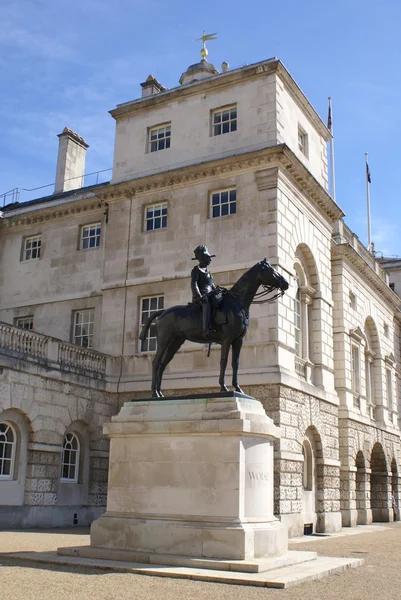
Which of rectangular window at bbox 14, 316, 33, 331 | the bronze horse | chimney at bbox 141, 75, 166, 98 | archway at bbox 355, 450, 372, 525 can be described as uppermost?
chimney at bbox 141, 75, 166, 98

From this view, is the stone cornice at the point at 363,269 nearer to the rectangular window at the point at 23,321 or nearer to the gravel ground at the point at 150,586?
the rectangular window at the point at 23,321

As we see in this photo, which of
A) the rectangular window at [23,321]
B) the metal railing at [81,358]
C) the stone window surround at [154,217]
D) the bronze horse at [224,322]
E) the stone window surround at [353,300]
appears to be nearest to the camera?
the bronze horse at [224,322]

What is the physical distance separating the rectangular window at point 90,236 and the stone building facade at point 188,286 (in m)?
0.06

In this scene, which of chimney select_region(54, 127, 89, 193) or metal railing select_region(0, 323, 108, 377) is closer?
metal railing select_region(0, 323, 108, 377)

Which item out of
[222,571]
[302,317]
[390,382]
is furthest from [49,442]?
[390,382]

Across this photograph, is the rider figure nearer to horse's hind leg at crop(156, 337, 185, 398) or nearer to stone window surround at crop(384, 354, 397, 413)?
horse's hind leg at crop(156, 337, 185, 398)

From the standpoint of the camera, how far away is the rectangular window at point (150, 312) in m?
26.0

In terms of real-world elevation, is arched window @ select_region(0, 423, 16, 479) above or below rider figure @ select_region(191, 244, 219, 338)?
below

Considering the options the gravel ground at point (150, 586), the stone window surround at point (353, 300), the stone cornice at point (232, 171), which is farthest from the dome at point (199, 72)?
the gravel ground at point (150, 586)

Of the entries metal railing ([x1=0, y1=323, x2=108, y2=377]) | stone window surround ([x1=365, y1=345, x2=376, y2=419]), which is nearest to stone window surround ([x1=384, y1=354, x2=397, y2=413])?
stone window surround ([x1=365, y1=345, x2=376, y2=419])

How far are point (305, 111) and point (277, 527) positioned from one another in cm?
2104

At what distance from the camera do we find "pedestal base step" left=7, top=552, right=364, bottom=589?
10.1 m

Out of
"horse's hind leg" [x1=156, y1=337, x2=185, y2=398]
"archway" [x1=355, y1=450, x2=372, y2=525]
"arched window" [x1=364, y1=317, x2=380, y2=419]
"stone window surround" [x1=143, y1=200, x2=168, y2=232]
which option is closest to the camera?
"horse's hind leg" [x1=156, y1=337, x2=185, y2=398]

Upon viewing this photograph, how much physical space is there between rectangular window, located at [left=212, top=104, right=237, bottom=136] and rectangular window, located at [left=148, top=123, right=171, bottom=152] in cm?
216
